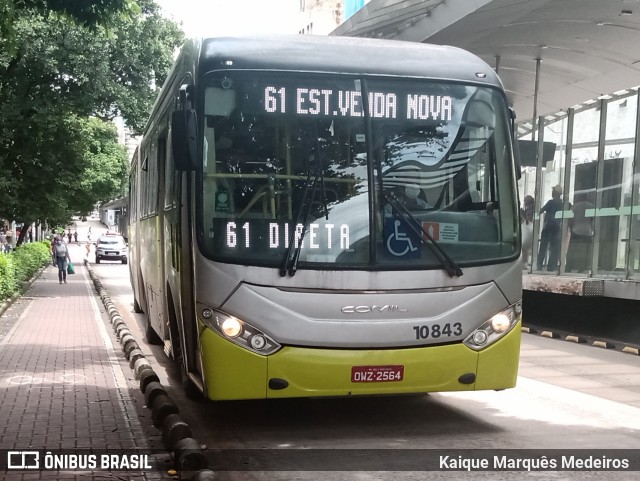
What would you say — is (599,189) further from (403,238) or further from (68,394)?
(68,394)

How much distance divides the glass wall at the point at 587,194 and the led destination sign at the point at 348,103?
697cm

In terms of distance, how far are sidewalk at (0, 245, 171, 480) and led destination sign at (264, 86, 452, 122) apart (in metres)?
2.84

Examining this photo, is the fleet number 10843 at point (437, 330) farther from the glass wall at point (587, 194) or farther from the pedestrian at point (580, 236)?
the pedestrian at point (580, 236)

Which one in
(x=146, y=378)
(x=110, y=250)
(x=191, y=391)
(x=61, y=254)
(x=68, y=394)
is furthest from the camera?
(x=110, y=250)

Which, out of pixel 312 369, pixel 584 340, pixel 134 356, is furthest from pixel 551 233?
pixel 312 369

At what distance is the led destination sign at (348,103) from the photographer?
7281mm

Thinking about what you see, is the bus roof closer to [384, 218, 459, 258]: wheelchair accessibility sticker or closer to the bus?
the bus

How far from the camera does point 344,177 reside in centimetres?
721

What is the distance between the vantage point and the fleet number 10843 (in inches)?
280

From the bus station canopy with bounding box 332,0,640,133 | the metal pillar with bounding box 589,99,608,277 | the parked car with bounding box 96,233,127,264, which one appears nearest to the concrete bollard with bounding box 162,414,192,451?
the bus station canopy with bounding box 332,0,640,133

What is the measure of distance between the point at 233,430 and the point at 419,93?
127 inches

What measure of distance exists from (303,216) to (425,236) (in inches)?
38.3

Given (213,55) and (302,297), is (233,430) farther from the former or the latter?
(213,55)

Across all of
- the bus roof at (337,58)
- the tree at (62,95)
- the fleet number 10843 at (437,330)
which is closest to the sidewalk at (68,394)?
the fleet number 10843 at (437,330)
